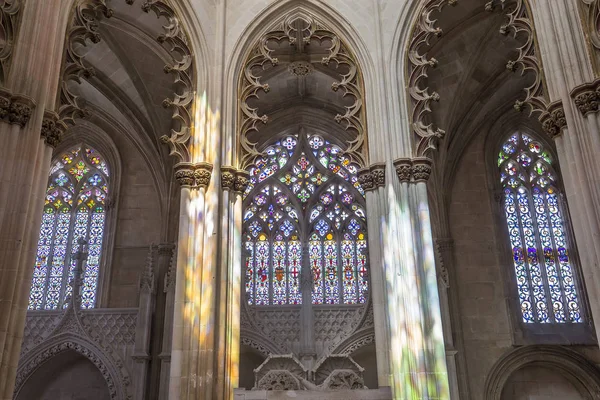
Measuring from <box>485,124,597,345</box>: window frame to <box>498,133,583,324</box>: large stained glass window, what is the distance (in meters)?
0.11

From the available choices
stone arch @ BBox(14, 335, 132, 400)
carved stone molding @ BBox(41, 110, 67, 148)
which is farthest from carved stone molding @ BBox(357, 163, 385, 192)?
stone arch @ BBox(14, 335, 132, 400)

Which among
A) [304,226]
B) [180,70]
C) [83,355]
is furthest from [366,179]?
[83,355]

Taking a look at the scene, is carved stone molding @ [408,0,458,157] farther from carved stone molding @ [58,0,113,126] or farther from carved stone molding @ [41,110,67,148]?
carved stone molding @ [41,110,67,148]

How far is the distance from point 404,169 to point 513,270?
24.8 feet

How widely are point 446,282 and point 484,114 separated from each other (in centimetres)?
536

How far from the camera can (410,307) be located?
30.6 feet

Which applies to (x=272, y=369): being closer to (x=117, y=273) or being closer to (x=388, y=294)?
(x=388, y=294)

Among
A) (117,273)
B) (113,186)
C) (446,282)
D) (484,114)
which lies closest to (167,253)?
(117,273)

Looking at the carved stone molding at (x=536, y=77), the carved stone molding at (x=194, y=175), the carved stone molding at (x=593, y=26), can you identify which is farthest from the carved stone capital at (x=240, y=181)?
the carved stone molding at (x=593, y=26)

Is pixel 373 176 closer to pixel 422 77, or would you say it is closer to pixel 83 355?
pixel 422 77

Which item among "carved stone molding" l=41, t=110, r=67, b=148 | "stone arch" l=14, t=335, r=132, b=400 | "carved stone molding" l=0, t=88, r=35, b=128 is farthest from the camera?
"stone arch" l=14, t=335, r=132, b=400

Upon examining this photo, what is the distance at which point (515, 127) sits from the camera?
17391 mm

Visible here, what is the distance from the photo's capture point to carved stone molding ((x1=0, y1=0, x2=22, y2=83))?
318 inches

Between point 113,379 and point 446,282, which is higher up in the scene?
point 446,282
